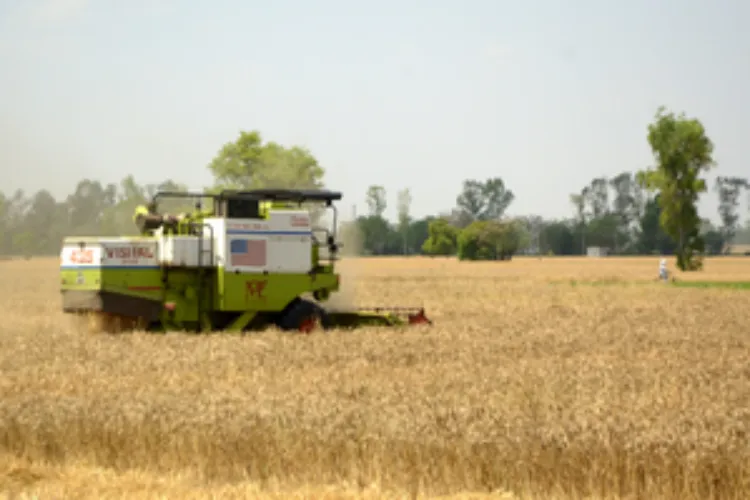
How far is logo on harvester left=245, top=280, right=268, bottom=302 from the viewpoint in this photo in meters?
20.7

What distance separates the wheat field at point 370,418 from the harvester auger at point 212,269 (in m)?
1.34

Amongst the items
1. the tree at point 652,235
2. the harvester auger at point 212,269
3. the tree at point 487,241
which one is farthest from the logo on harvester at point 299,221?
the tree at point 652,235

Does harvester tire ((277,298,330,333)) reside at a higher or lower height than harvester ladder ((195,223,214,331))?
lower

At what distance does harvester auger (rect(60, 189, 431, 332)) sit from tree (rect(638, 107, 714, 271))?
50483 mm

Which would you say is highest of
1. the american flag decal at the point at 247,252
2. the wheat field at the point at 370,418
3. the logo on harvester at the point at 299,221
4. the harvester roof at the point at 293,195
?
the harvester roof at the point at 293,195

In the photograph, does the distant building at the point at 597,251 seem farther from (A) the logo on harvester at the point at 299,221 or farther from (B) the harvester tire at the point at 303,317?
(B) the harvester tire at the point at 303,317

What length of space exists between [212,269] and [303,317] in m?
1.89

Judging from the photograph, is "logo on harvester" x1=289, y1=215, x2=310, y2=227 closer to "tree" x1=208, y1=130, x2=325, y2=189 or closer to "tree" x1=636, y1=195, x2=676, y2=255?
"tree" x1=208, y1=130, x2=325, y2=189

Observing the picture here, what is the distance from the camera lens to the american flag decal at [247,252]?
20.6m

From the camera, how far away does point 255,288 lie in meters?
20.7

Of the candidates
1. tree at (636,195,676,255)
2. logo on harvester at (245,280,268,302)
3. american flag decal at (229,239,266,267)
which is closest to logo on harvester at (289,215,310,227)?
american flag decal at (229,239,266,267)

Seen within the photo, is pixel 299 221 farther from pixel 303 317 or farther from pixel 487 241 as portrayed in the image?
pixel 487 241

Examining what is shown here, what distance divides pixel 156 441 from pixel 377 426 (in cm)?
208

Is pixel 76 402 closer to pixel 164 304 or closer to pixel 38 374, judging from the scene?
pixel 38 374
